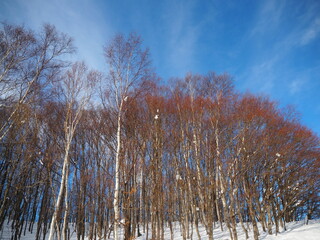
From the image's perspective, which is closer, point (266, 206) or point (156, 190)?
point (156, 190)

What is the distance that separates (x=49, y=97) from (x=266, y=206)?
41.2ft

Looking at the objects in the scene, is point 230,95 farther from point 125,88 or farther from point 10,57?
point 10,57

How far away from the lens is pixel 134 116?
1066cm

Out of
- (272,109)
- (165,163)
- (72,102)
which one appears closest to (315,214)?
(272,109)

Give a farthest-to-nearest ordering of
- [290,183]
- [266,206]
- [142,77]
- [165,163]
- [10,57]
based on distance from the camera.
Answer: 1. [165,163]
2. [290,183]
3. [266,206]
4. [142,77]
5. [10,57]

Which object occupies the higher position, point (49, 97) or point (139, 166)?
point (49, 97)

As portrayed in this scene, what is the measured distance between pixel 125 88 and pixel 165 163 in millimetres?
6411

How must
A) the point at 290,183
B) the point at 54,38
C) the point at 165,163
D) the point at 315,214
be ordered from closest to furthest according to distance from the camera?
the point at 54,38 → the point at 290,183 → the point at 165,163 → the point at 315,214

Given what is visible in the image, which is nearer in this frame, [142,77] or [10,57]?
[10,57]

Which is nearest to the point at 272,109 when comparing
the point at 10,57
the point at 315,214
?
the point at 315,214

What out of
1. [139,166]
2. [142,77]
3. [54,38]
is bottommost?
[139,166]

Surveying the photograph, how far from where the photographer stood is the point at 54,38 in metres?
9.38

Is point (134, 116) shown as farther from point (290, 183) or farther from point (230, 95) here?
point (290, 183)

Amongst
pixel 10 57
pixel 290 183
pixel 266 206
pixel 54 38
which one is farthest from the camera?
pixel 290 183
